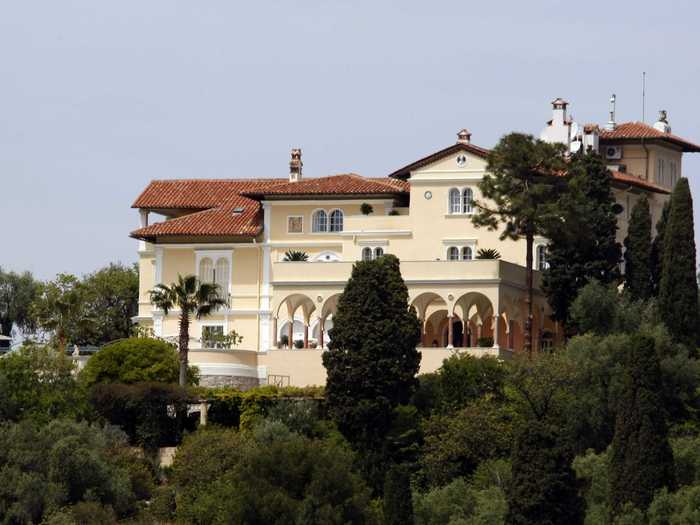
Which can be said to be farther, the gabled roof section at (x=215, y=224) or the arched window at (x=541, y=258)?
the gabled roof section at (x=215, y=224)

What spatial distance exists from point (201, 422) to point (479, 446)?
10.7m

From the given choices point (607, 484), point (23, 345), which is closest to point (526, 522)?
point (607, 484)

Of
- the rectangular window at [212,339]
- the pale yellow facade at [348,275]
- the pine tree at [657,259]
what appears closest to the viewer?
the pine tree at [657,259]

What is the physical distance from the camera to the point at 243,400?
8538cm

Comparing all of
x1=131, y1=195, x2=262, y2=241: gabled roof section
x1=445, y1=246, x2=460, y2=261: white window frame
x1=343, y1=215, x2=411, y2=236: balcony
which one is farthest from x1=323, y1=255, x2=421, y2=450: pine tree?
x1=131, y1=195, x2=262, y2=241: gabled roof section

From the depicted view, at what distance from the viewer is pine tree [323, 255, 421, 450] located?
81.6 meters

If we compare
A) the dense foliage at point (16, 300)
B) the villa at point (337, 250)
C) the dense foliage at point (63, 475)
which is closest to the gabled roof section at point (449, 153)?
the villa at point (337, 250)

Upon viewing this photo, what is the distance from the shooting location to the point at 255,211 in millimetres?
98312

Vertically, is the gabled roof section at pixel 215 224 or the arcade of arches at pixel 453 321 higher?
the gabled roof section at pixel 215 224

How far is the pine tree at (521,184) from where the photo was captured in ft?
292

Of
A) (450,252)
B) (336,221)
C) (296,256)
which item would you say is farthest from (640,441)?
(336,221)

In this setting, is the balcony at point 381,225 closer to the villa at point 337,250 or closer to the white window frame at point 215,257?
the villa at point 337,250

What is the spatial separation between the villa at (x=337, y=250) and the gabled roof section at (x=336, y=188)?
74 millimetres

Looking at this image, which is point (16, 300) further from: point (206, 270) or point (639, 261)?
point (639, 261)
